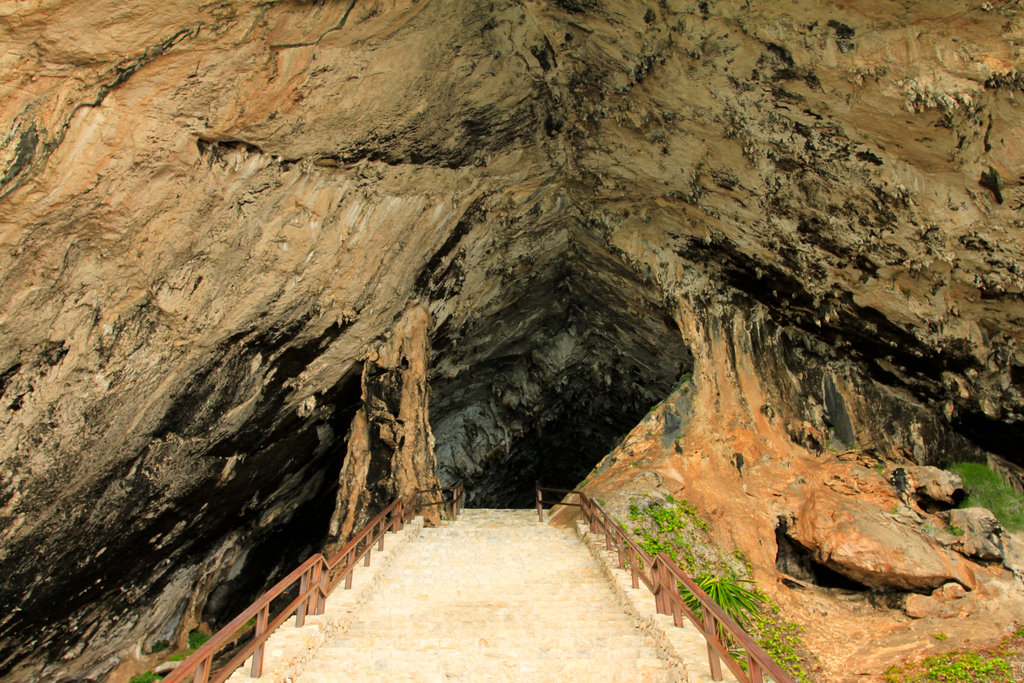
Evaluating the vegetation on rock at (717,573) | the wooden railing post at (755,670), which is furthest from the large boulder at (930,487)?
the wooden railing post at (755,670)

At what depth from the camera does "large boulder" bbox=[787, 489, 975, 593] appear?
8.48m

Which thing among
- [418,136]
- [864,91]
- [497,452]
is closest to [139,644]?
[418,136]

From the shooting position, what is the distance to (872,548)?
350 inches

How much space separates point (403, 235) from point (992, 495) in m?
10.2

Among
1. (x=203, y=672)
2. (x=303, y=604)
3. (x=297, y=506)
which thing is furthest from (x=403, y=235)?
(x=203, y=672)

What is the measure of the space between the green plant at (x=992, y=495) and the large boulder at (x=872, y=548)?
5.05 feet

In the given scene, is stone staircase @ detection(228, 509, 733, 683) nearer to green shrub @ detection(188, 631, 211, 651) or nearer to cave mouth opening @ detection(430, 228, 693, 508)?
green shrub @ detection(188, 631, 211, 651)

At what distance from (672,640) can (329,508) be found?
12.4 m

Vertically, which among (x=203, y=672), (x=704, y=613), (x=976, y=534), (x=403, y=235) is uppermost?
(x=403, y=235)

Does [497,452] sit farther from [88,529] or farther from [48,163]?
[48,163]

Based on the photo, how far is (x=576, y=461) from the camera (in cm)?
2402

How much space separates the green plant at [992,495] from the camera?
9586mm

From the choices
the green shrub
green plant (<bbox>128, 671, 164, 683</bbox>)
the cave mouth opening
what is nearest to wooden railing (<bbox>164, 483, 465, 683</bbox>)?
green plant (<bbox>128, 671, 164, 683</bbox>)

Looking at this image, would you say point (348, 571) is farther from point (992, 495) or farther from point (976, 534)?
point (992, 495)
